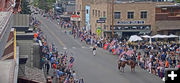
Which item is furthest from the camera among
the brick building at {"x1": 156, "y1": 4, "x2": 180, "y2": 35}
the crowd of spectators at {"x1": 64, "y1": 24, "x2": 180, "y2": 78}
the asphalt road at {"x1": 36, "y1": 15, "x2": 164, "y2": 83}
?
the brick building at {"x1": 156, "y1": 4, "x2": 180, "y2": 35}

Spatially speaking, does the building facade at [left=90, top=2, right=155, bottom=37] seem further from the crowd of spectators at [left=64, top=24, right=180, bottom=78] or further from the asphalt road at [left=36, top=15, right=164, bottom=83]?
the asphalt road at [left=36, top=15, right=164, bottom=83]

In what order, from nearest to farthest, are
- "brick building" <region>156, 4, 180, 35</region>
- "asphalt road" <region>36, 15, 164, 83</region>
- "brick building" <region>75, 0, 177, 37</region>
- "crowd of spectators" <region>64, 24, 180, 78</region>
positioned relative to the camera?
"asphalt road" <region>36, 15, 164, 83</region> < "crowd of spectators" <region>64, 24, 180, 78</region> < "brick building" <region>75, 0, 177, 37</region> < "brick building" <region>156, 4, 180, 35</region>

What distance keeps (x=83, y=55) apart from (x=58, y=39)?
17.6m

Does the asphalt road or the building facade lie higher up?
the building facade

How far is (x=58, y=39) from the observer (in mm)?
62875

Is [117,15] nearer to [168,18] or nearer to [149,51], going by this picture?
[168,18]

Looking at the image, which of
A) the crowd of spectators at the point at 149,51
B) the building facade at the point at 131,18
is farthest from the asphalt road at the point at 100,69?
the building facade at the point at 131,18

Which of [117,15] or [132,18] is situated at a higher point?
[117,15]

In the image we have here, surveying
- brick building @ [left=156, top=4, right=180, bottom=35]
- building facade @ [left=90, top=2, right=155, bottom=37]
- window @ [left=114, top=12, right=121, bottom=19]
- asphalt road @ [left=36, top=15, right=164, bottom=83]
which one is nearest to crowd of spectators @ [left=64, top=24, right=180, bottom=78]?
asphalt road @ [left=36, top=15, right=164, bottom=83]

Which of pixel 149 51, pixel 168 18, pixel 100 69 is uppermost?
pixel 168 18

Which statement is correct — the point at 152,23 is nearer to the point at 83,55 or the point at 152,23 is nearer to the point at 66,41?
the point at 66,41

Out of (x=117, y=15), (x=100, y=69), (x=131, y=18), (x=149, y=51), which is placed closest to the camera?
(x=100, y=69)

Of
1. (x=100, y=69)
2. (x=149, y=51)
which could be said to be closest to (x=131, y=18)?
(x=149, y=51)

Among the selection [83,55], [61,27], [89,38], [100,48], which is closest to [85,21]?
[61,27]
